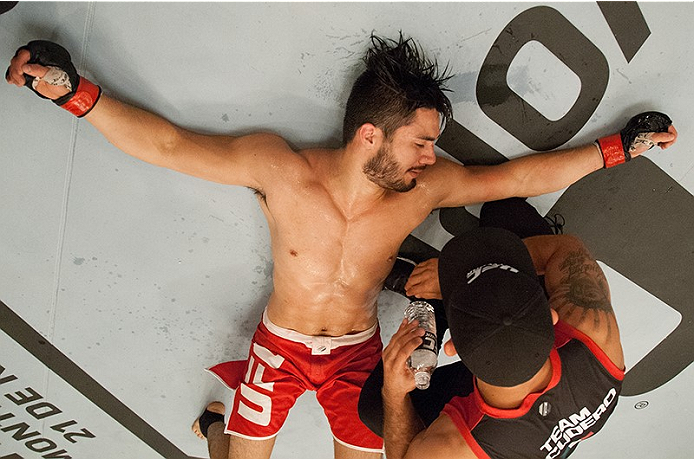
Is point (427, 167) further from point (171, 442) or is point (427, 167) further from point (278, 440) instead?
point (171, 442)

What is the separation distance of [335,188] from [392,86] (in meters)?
0.37

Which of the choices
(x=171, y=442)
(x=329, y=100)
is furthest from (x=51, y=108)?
(x=171, y=442)

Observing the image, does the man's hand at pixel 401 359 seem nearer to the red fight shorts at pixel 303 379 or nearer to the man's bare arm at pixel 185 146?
Answer: the red fight shorts at pixel 303 379

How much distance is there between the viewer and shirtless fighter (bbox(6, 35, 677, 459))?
171 cm

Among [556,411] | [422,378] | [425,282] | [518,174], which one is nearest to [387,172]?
[425,282]

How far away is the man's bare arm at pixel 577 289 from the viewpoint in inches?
66.1

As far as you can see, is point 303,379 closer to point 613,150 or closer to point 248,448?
point 248,448

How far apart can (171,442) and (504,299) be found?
184cm

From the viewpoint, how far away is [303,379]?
2.15 metres

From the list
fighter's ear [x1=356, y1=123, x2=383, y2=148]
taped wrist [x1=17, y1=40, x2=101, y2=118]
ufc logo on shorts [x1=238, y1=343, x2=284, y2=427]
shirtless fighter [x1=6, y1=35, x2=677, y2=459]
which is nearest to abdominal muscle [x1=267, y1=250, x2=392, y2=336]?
shirtless fighter [x1=6, y1=35, x2=677, y2=459]

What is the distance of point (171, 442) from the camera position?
267cm

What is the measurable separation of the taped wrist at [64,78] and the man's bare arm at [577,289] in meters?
1.36

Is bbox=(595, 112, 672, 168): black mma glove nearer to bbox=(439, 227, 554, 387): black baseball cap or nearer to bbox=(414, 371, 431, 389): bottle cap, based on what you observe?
bbox=(439, 227, 554, 387): black baseball cap

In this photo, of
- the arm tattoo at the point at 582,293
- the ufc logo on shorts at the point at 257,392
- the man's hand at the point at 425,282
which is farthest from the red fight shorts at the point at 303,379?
the arm tattoo at the point at 582,293
